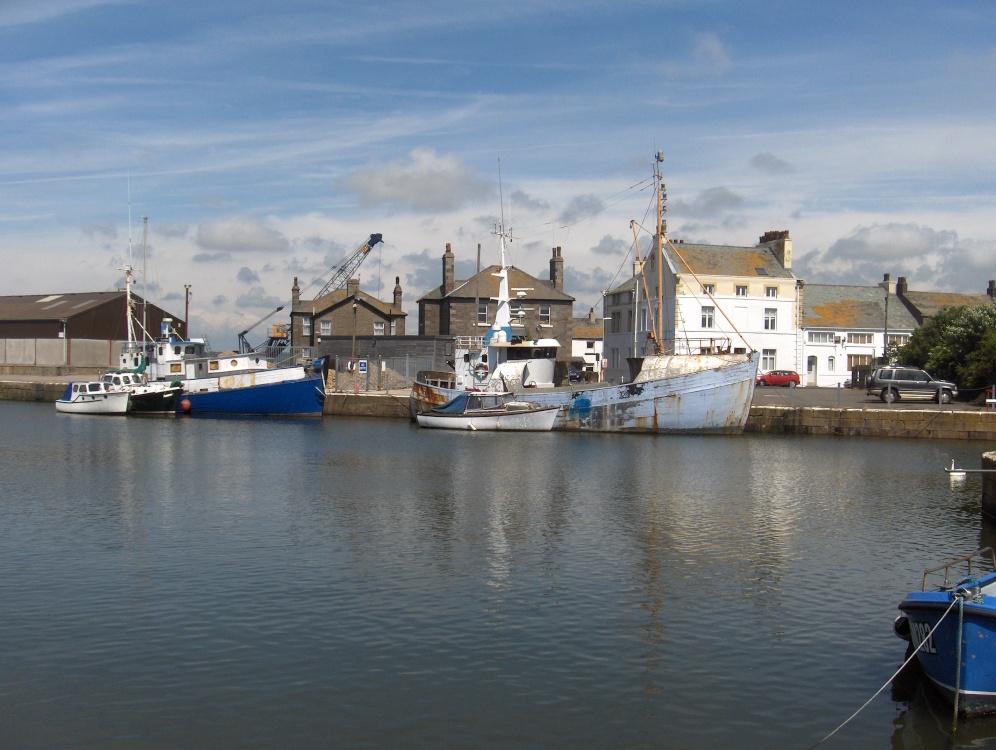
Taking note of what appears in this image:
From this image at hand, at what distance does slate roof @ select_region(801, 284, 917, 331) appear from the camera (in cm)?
6769

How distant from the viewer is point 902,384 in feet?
157

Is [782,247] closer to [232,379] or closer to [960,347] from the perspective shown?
[960,347]

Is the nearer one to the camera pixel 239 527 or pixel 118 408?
pixel 239 527

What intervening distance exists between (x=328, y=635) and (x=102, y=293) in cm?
7534

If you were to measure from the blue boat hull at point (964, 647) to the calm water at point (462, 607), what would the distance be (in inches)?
13.9

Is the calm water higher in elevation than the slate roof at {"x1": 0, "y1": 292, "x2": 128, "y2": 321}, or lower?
lower

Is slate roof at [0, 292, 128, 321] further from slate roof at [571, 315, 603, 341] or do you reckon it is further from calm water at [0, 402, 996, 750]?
calm water at [0, 402, 996, 750]

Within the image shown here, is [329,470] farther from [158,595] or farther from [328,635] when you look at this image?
[328,635]

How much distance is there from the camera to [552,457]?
33938 millimetres

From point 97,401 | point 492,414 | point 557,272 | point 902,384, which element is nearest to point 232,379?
point 97,401

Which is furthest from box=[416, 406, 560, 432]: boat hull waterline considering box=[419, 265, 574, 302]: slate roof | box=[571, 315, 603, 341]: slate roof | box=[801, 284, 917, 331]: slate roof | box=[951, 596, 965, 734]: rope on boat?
box=[571, 315, 603, 341]: slate roof

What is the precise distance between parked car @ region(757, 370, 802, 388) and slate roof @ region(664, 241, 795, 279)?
6464 millimetres

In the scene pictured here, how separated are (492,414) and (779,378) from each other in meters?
25.2

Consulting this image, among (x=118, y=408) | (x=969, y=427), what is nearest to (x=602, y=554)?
(x=969, y=427)
